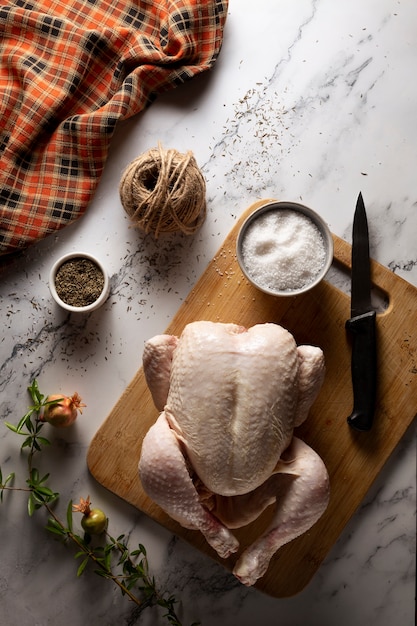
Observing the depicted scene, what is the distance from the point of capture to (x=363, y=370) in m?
1.59

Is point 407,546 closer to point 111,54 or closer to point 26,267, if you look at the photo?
point 26,267

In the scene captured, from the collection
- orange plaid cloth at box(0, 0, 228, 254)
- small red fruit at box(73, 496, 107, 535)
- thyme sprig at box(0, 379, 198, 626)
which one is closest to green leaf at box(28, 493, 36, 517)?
thyme sprig at box(0, 379, 198, 626)

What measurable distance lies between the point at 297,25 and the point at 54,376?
116cm

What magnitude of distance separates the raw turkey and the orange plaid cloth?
0.51 metres

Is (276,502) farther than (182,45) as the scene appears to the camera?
No

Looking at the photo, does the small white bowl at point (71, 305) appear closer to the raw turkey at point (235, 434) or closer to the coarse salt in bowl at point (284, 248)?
the raw turkey at point (235, 434)

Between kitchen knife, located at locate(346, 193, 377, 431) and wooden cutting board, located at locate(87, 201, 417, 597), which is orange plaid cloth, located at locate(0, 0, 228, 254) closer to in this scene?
wooden cutting board, located at locate(87, 201, 417, 597)

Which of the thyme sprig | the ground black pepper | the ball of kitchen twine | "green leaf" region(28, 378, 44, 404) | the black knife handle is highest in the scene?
the ball of kitchen twine

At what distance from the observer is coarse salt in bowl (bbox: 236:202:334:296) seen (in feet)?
4.95

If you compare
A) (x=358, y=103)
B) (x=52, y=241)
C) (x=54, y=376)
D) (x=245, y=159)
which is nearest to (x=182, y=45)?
(x=245, y=159)

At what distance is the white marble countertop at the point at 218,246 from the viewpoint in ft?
5.51

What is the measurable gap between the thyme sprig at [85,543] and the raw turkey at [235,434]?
28cm

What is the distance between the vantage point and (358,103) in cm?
171

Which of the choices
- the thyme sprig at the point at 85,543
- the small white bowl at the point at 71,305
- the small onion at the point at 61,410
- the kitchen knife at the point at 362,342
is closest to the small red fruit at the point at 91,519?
the thyme sprig at the point at 85,543
